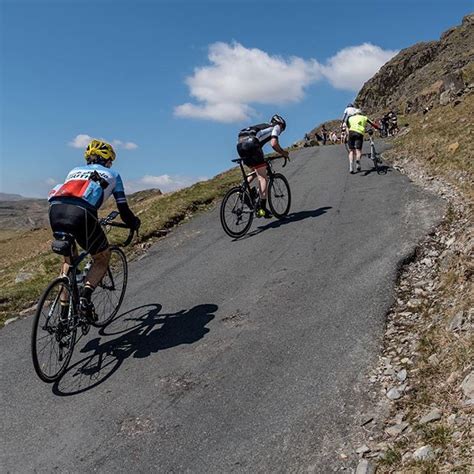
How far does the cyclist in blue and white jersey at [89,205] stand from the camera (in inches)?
249

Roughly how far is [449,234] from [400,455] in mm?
6075

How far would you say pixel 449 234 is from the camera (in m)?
9.00

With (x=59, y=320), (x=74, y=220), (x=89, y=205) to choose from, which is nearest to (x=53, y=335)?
(x=59, y=320)

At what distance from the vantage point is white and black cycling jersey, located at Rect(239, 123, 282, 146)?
11555 millimetres

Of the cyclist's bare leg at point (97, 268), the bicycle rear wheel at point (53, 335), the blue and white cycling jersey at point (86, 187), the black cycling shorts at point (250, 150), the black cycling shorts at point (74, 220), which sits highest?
the black cycling shorts at point (250, 150)

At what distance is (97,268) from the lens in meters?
7.04

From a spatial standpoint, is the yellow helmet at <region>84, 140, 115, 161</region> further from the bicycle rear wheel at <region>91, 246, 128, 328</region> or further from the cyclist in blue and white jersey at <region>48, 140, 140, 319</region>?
the bicycle rear wheel at <region>91, 246, 128, 328</region>

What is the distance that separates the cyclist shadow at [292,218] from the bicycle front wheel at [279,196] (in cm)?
22

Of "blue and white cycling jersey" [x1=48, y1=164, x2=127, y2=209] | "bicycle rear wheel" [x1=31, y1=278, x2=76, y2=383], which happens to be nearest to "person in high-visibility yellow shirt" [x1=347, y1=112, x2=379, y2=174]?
"blue and white cycling jersey" [x1=48, y1=164, x2=127, y2=209]

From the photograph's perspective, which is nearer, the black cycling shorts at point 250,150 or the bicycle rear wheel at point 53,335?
the bicycle rear wheel at point 53,335

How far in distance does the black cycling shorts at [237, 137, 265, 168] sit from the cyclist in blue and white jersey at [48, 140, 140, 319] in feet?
16.3

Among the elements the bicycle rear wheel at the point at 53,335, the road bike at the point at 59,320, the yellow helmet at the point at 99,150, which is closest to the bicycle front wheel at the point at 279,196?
the yellow helmet at the point at 99,150

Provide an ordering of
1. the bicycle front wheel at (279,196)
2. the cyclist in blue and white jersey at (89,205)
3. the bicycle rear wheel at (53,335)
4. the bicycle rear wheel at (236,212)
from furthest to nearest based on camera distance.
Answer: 1. the bicycle front wheel at (279,196)
2. the bicycle rear wheel at (236,212)
3. the cyclist in blue and white jersey at (89,205)
4. the bicycle rear wheel at (53,335)

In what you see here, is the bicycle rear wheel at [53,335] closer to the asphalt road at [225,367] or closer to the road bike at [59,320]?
the road bike at [59,320]
